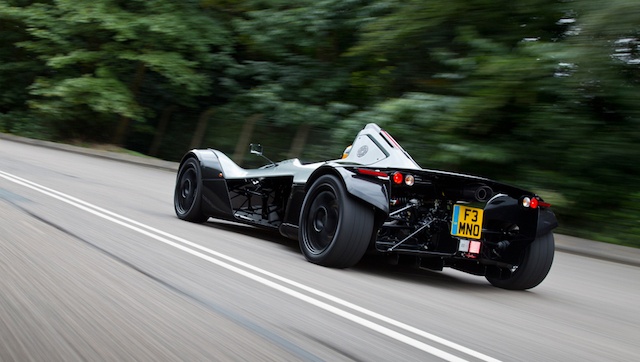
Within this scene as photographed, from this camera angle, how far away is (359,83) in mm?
18719

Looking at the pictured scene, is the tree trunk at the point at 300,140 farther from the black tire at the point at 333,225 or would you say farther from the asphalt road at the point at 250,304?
the black tire at the point at 333,225

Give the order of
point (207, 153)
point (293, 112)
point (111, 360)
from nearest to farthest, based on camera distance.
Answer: point (111, 360), point (207, 153), point (293, 112)

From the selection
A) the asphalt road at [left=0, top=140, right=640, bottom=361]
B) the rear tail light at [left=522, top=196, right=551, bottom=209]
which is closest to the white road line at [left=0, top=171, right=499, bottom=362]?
the asphalt road at [left=0, top=140, right=640, bottom=361]

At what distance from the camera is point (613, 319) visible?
5.55m

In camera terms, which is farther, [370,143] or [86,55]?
[86,55]

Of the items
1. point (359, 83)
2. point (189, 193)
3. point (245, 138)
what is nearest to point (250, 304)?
point (189, 193)

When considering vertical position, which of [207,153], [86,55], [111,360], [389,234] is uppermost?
[86,55]

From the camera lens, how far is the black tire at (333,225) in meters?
5.83

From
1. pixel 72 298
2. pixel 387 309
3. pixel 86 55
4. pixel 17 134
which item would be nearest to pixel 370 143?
pixel 387 309

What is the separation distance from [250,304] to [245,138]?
17347 millimetres

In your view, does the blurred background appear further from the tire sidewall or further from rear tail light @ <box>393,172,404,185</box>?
rear tail light @ <box>393,172,404,185</box>

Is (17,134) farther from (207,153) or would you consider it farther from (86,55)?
(207,153)

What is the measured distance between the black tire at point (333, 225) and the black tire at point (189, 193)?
2.32 m

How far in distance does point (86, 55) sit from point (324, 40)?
9319mm
